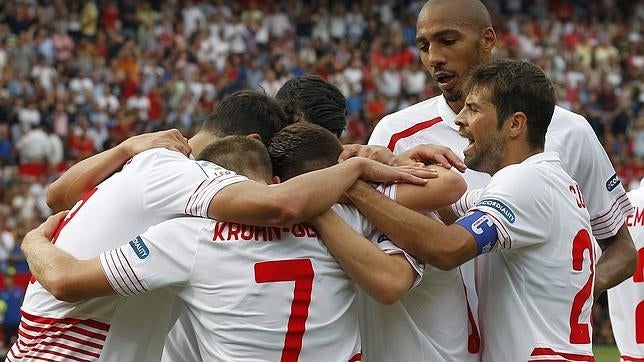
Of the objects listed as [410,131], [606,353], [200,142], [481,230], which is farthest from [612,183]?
[606,353]

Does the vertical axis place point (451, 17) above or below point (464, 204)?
above

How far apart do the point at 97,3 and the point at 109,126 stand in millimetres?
5396

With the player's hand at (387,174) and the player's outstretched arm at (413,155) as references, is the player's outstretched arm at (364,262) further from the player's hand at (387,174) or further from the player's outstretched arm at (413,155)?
the player's outstretched arm at (413,155)

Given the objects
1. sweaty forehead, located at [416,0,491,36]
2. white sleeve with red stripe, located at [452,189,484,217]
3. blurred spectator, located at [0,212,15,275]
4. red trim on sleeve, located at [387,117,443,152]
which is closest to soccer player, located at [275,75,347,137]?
red trim on sleeve, located at [387,117,443,152]

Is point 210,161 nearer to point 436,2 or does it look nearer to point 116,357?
point 116,357

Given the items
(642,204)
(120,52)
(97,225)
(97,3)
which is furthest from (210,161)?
(97,3)

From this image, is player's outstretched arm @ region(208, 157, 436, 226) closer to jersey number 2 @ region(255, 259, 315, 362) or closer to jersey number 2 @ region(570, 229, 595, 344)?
jersey number 2 @ region(255, 259, 315, 362)

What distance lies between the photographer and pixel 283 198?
12.6ft

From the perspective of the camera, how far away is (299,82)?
5121 millimetres

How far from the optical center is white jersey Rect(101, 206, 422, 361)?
12.9ft

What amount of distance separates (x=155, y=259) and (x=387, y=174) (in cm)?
91

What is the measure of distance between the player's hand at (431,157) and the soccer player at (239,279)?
49 centimetres

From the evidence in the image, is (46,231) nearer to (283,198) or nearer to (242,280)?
(242,280)

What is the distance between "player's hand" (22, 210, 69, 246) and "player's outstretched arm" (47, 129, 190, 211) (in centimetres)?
9
